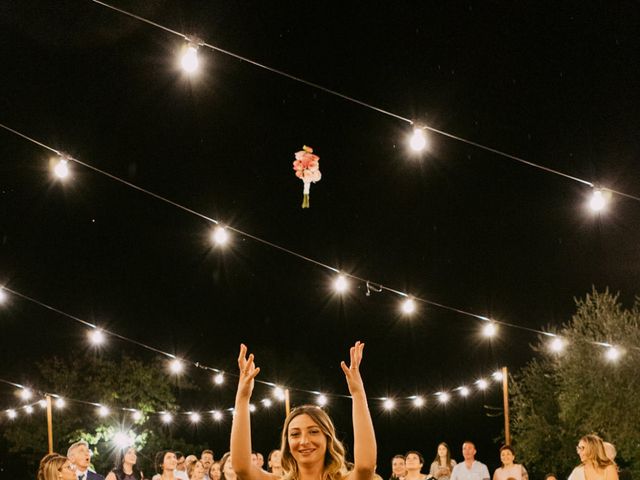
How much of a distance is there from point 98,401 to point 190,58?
71.5ft

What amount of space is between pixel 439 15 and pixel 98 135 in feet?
15.4

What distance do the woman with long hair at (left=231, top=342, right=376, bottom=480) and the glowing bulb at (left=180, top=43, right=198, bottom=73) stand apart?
14.9 feet

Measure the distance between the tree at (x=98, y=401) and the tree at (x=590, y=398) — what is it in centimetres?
1189

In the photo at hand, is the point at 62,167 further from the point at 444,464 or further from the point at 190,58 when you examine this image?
the point at 444,464

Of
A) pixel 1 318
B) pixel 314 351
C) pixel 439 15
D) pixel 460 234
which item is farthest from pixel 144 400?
pixel 439 15

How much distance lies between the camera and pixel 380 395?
30797 millimetres

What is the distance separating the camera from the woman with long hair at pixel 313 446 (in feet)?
7.91

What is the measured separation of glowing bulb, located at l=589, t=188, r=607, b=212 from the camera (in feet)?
24.8

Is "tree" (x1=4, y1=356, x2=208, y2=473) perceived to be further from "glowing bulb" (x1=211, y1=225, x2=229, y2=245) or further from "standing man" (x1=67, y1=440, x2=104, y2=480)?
"standing man" (x1=67, y1=440, x2=104, y2=480)

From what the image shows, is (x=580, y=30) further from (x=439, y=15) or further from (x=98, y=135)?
(x=98, y=135)

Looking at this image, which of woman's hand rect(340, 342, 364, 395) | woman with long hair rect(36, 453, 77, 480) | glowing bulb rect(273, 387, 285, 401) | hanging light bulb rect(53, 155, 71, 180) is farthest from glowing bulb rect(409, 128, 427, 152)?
glowing bulb rect(273, 387, 285, 401)

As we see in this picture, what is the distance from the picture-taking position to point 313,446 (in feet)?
7.99

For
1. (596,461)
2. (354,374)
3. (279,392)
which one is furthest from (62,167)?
(279,392)

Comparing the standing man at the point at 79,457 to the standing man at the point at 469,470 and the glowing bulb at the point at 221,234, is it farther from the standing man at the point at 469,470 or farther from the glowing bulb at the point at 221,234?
the standing man at the point at 469,470
